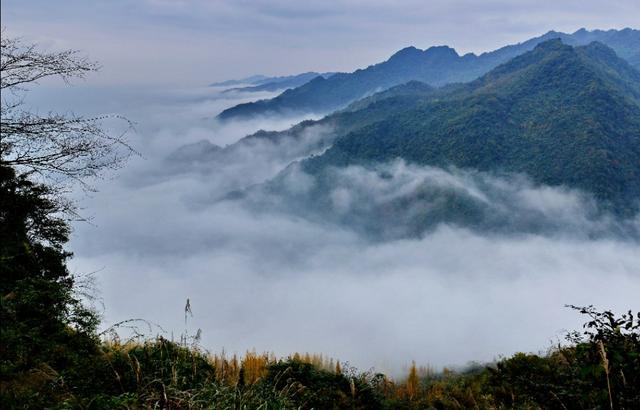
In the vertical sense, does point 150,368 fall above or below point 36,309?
below

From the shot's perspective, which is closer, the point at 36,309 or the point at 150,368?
the point at 150,368

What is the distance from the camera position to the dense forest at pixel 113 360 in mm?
4387

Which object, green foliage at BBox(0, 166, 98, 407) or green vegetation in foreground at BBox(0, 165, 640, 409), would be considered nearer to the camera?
green vegetation in foreground at BBox(0, 165, 640, 409)

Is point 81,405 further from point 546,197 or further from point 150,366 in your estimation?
point 546,197

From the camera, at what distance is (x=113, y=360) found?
6.00 meters

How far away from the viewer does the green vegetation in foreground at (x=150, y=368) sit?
4.33 m

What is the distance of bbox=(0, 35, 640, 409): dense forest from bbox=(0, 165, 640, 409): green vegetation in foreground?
0.02m

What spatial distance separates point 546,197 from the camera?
589 feet

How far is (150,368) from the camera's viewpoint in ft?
19.8

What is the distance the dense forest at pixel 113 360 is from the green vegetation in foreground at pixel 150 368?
19mm

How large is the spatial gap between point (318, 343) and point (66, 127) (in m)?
148

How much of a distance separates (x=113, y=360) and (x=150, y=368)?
491mm

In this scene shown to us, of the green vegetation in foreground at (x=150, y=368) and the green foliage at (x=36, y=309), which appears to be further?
the green foliage at (x=36, y=309)

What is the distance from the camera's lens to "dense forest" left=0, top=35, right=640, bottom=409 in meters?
4.39
